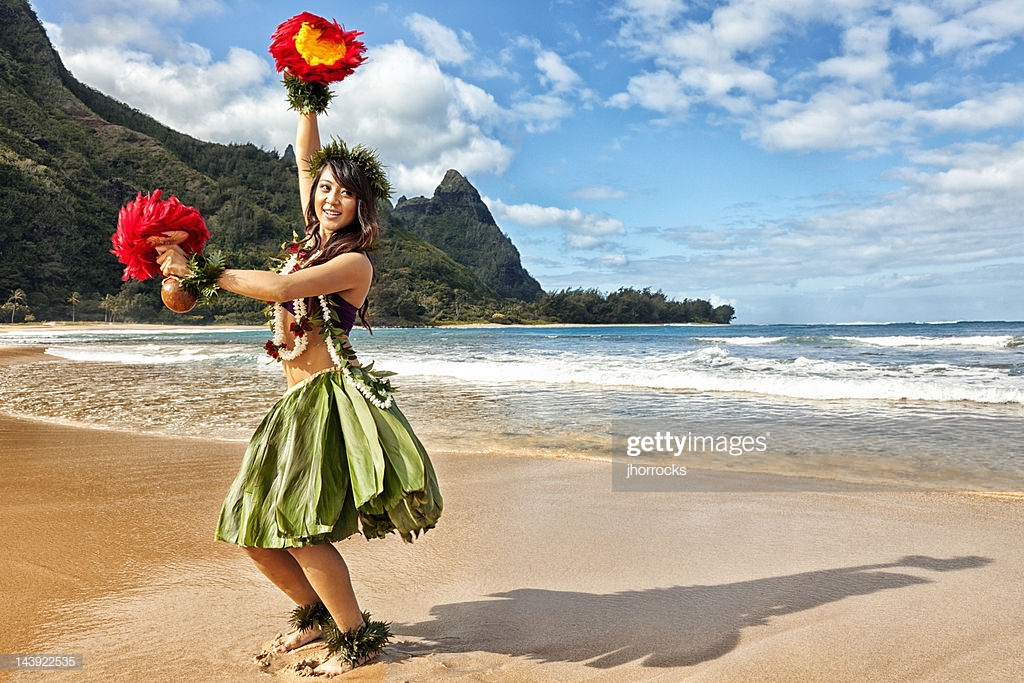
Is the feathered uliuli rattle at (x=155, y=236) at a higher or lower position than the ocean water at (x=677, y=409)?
higher

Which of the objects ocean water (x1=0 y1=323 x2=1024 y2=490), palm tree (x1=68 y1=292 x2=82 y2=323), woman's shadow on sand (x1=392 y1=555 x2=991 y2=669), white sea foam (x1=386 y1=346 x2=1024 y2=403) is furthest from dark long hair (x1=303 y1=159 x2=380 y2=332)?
palm tree (x1=68 y1=292 x2=82 y2=323)

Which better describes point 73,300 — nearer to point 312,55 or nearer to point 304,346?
point 312,55

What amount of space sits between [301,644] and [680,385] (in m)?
11.2

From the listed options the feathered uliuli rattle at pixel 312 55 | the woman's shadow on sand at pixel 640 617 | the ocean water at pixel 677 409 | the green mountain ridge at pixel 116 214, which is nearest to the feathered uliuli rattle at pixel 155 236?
the feathered uliuli rattle at pixel 312 55

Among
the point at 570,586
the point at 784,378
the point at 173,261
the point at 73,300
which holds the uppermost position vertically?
the point at 73,300

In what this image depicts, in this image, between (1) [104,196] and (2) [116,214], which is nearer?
(2) [116,214]

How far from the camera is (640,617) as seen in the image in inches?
112

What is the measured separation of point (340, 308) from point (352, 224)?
319 mm

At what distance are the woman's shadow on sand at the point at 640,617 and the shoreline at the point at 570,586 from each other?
0.04ft

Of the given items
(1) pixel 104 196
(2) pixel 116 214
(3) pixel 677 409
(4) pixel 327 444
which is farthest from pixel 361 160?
(1) pixel 104 196

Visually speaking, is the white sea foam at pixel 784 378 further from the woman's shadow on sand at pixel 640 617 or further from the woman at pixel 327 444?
the woman at pixel 327 444

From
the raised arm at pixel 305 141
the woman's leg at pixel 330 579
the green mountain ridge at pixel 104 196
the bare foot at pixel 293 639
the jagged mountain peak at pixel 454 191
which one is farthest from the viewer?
the jagged mountain peak at pixel 454 191

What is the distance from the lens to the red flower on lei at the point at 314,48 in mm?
2598

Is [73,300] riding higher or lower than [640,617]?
higher
